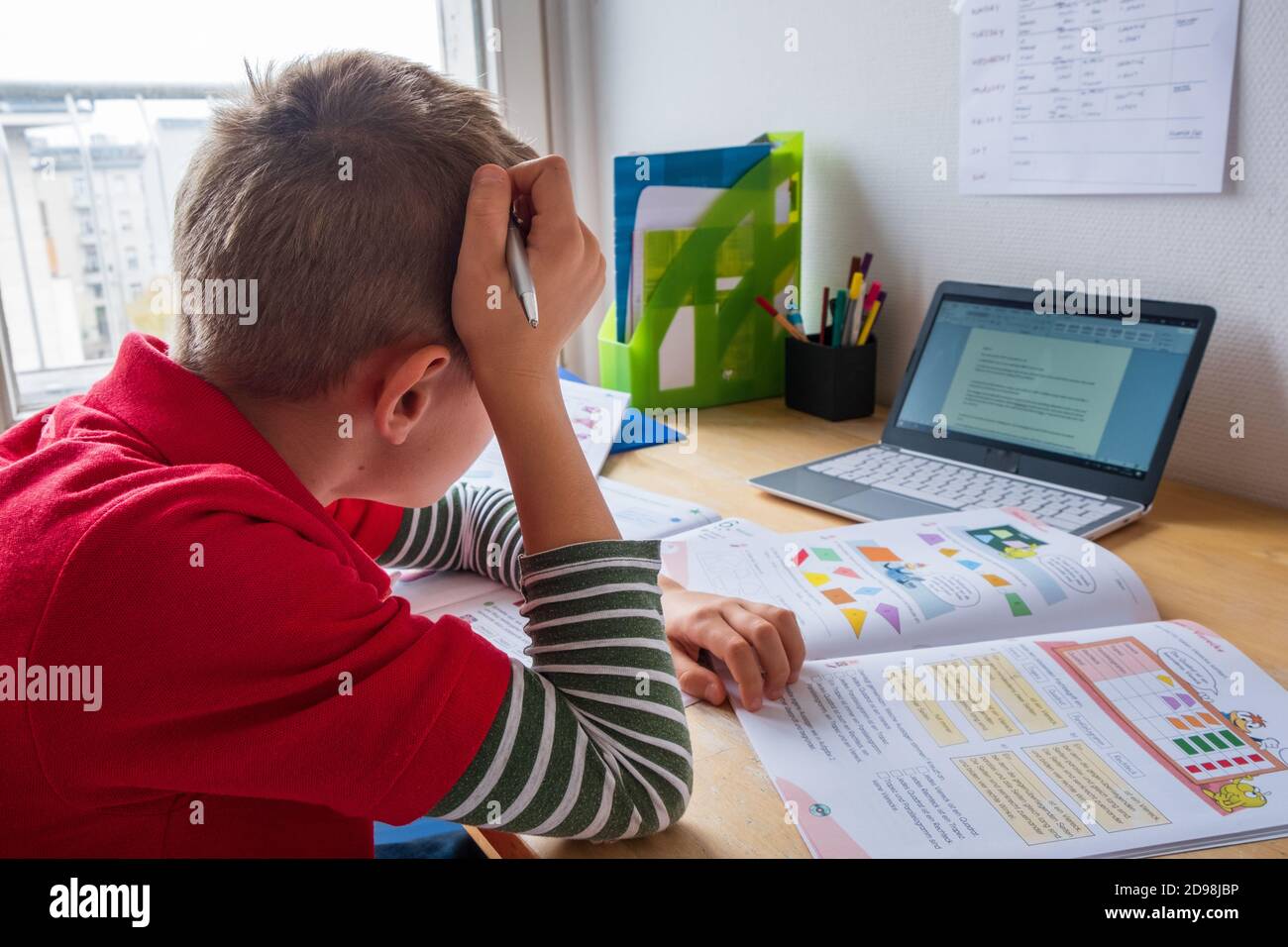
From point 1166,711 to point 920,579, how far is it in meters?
0.21

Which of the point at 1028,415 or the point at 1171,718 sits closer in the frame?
the point at 1171,718

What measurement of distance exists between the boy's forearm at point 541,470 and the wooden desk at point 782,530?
0.50 ft

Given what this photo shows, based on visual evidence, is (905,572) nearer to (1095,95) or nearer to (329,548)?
(329,548)

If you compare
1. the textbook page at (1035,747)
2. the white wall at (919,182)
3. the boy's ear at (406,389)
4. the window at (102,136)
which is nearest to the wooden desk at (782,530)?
the textbook page at (1035,747)

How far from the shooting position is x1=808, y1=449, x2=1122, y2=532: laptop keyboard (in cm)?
97

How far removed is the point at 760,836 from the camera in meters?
0.56

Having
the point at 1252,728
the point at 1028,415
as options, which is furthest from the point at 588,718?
the point at 1028,415

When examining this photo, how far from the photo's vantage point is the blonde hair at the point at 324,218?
0.57 meters

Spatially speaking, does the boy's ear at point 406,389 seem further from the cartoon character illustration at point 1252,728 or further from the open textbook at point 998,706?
the cartoon character illustration at point 1252,728

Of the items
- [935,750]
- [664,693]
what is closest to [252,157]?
[664,693]

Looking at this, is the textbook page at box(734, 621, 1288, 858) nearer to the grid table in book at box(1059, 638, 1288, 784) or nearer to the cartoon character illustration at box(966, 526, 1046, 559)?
the grid table in book at box(1059, 638, 1288, 784)

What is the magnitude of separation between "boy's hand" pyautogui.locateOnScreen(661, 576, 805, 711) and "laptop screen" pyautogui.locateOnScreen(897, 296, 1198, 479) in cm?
47

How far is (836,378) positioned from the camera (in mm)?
1324

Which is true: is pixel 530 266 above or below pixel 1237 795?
above
